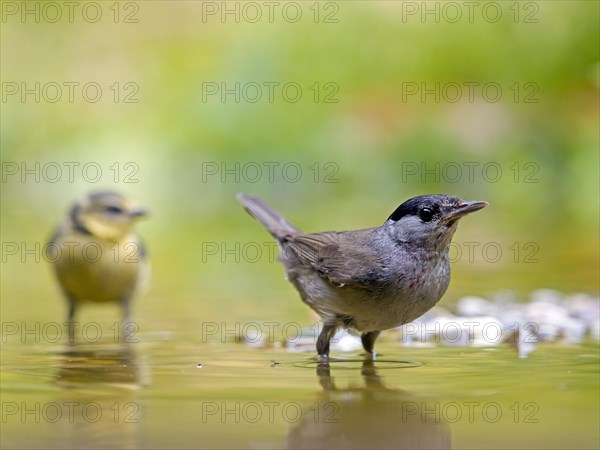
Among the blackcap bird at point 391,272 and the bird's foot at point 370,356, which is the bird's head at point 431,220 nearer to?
the blackcap bird at point 391,272

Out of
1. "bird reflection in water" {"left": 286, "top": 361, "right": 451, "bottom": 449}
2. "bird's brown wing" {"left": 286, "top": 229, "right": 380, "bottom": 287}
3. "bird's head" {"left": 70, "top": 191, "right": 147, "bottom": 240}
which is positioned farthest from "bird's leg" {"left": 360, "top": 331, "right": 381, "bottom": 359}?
"bird's head" {"left": 70, "top": 191, "right": 147, "bottom": 240}

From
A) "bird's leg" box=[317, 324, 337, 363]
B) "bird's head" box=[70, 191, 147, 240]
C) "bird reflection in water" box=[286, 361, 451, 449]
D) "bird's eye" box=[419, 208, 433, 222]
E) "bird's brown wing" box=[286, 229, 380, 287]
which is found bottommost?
"bird reflection in water" box=[286, 361, 451, 449]

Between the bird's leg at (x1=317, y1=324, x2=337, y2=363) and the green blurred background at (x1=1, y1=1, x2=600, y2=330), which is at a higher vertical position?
the green blurred background at (x1=1, y1=1, x2=600, y2=330)

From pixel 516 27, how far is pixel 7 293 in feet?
25.8

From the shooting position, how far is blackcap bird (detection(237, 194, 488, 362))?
521 centimetres

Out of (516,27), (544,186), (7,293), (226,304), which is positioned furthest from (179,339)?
(516,27)

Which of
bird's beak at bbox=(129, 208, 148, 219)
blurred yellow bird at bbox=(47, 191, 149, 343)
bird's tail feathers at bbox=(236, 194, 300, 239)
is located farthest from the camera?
bird's beak at bbox=(129, 208, 148, 219)

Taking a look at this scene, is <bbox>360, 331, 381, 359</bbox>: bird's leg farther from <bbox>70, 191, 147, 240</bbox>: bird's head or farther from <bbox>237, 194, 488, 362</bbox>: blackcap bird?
<bbox>70, 191, 147, 240</bbox>: bird's head

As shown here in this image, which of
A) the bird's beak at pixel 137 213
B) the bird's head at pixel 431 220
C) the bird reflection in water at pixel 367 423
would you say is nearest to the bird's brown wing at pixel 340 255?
the bird's head at pixel 431 220

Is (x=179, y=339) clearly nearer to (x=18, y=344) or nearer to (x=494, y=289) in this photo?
(x=18, y=344)

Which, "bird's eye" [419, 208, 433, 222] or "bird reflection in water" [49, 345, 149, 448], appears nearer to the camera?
"bird reflection in water" [49, 345, 149, 448]

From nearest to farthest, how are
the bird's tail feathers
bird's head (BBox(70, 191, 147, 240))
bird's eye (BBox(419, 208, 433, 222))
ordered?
bird's eye (BBox(419, 208, 433, 222)), the bird's tail feathers, bird's head (BBox(70, 191, 147, 240))

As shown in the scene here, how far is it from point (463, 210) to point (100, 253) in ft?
10.6

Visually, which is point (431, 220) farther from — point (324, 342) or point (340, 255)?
point (324, 342)
